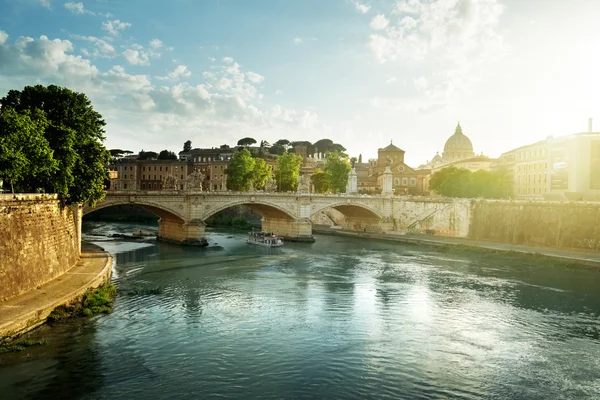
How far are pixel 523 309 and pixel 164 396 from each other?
53.9 feet

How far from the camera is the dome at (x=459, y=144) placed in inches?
4791

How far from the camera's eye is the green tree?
20.9 m

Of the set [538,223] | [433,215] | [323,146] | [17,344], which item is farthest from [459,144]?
[17,344]

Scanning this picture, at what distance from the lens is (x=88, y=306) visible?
18812 millimetres

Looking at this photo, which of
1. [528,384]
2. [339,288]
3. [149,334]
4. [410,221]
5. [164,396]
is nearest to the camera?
[164,396]

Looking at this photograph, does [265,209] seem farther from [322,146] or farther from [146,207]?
[322,146]

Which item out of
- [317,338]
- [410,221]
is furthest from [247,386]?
[410,221]

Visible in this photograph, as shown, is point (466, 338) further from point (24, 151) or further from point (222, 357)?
point (24, 151)

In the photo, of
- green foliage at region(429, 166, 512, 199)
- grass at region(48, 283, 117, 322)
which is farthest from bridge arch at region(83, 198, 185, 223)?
green foliage at region(429, 166, 512, 199)

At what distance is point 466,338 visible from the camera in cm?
1758

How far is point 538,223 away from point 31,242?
4030 centimetres

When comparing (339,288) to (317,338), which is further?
(339,288)

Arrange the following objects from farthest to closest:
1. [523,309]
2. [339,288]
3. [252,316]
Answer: [339,288]
[523,309]
[252,316]

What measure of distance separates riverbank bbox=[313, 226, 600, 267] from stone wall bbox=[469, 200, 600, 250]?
170 centimetres
